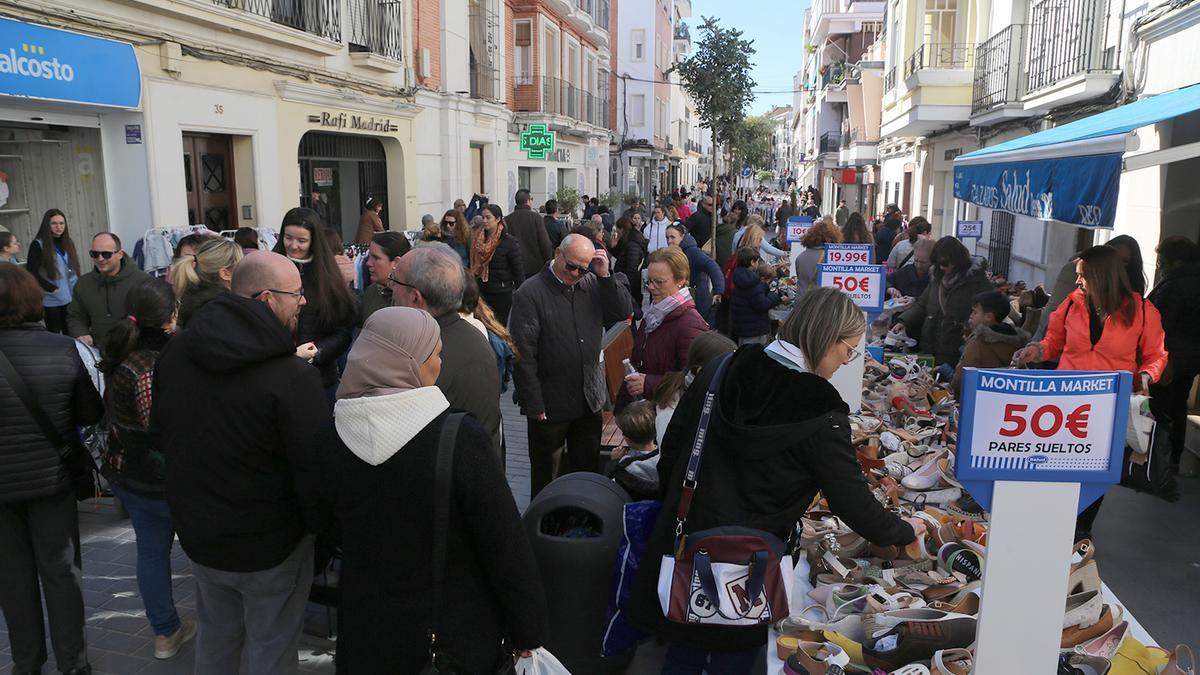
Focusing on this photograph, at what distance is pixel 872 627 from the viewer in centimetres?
335

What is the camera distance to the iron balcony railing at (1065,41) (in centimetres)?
927

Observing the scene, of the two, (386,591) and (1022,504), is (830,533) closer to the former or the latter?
(1022,504)

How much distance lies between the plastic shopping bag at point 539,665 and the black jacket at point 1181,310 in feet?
16.6

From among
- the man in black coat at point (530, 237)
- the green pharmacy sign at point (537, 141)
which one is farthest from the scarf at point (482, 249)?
the green pharmacy sign at point (537, 141)

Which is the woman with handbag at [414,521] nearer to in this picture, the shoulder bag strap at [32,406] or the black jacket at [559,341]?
the shoulder bag strap at [32,406]

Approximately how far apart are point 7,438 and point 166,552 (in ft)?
2.74

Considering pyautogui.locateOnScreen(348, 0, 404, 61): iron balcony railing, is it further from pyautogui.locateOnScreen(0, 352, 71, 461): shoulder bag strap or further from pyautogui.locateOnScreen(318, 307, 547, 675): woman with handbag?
pyautogui.locateOnScreen(318, 307, 547, 675): woman with handbag

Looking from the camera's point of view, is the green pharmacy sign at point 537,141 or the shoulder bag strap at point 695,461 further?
the green pharmacy sign at point 537,141

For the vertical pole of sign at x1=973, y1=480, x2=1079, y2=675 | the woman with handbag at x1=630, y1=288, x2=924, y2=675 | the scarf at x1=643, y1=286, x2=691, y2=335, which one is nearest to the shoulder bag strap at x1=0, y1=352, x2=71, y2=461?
the woman with handbag at x1=630, y1=288, x2=924, y2=675

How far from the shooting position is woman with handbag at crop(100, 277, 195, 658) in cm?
355

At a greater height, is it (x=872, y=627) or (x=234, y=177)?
(x=234, y=177)

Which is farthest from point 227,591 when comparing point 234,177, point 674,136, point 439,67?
point 674,136

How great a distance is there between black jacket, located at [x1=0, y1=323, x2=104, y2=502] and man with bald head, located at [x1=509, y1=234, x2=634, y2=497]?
7.13ft

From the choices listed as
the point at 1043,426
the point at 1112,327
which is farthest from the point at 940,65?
the point at 1043,426
